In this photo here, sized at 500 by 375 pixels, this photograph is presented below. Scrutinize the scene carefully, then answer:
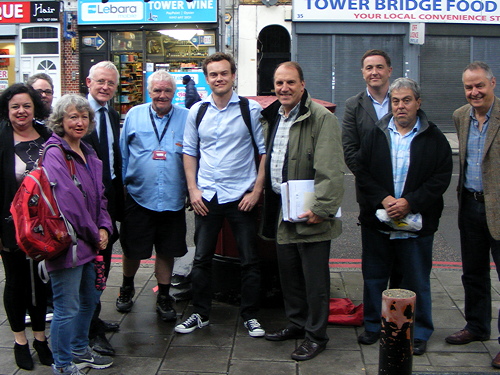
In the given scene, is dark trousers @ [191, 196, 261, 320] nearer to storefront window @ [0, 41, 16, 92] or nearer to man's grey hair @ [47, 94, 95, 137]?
man's grey hair @ [47, 94, 95, 137]

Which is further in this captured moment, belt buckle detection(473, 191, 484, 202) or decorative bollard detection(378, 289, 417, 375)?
belt buckle detection(473, 191, 484, 202)

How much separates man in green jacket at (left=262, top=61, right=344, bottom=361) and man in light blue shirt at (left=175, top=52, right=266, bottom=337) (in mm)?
174

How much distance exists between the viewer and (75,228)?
3.53 metres

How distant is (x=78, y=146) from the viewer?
148 inches

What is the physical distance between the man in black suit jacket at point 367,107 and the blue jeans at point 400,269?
62 cm

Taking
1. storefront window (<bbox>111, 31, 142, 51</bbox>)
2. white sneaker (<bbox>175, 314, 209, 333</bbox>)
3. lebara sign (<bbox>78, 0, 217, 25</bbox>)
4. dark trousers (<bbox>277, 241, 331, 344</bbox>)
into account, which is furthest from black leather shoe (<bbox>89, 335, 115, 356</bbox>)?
storefront window (<bbox>111, 31, 142, 51</bbox>)

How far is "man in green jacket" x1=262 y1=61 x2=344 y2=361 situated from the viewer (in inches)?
159

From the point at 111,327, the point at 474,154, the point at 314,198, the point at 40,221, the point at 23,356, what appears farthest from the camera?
the point at 111,327

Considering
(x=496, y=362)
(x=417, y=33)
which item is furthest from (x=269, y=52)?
(x=496, y=362)

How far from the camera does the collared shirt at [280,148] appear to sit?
4.23 meters

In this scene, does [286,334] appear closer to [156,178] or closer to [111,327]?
[111,327]

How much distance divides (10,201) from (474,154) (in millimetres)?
2980

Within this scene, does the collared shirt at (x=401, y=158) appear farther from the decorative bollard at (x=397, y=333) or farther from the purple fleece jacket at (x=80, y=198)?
the purple fleece jacket at (x=80, y=198)

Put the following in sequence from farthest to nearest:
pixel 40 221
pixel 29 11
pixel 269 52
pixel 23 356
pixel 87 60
A: 1. pixel 269 52
2. pixel 87 60
3. pixel 29 11
4. pixel 23 356
5. pixel 40 221
